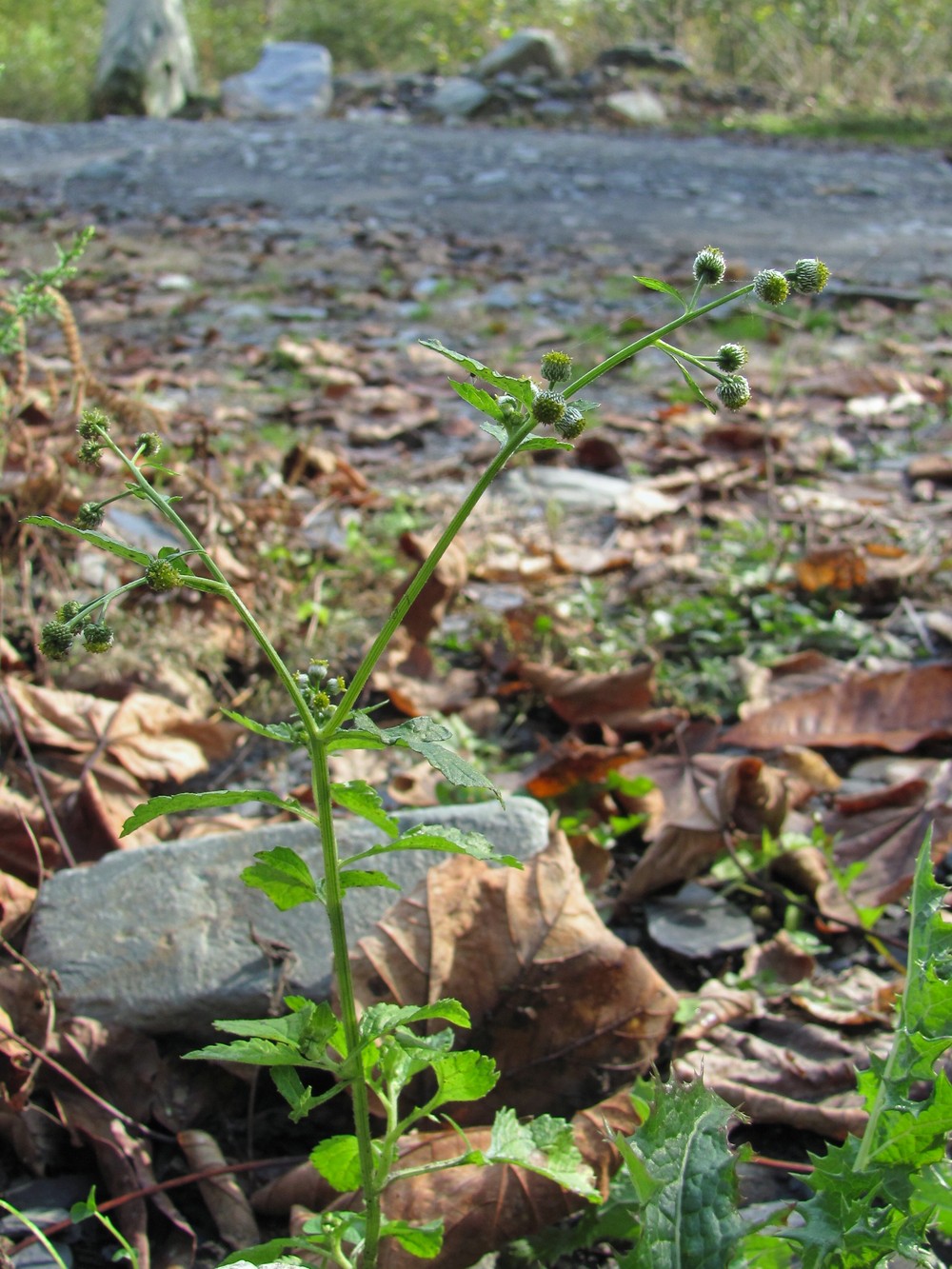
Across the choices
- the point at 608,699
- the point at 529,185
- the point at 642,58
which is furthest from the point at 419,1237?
the point at 642,58

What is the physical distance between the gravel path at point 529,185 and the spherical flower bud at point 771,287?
19.2 ft

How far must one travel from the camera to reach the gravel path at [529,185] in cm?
795

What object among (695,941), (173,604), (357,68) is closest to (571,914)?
(695,941)

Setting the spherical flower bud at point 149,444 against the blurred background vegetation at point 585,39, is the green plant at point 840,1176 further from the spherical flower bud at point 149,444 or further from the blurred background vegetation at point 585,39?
the blurred background vegetation at point 585,39

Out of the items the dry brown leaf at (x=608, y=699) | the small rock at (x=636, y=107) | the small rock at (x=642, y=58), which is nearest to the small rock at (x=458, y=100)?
the small rock at (x=636, y=107)

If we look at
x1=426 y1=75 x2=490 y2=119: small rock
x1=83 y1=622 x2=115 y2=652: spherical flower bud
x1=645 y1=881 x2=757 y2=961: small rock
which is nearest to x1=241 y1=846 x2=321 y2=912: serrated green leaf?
x1=83 y1=622 x2=115 y2=652: spherical flower bud

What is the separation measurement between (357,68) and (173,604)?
1944 centimetres

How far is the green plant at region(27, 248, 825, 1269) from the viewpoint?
929 millimetres

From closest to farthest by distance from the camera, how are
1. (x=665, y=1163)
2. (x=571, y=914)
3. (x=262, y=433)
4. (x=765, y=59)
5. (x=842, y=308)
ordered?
(x=665, y=1163) < (x=571, y=914) < (x=262, y=433) < (x=842, y=308) < (x=765, y=59)

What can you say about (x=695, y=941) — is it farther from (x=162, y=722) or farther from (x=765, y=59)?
(x=765, y=59)

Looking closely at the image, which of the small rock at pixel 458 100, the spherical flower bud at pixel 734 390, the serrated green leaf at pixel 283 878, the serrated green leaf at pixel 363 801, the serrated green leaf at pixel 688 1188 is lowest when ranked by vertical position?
the serrated green leaf at pixel 688 1188

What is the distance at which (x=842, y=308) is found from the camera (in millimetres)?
5879

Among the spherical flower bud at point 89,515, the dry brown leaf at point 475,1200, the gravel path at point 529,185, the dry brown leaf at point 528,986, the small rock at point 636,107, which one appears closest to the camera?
the spherical flower bud at point 89,515

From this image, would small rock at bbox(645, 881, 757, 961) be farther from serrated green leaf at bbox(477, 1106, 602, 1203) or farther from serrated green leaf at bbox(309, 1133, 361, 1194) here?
serrated green leaf at bbox(309, 1133, 361, 1194)
